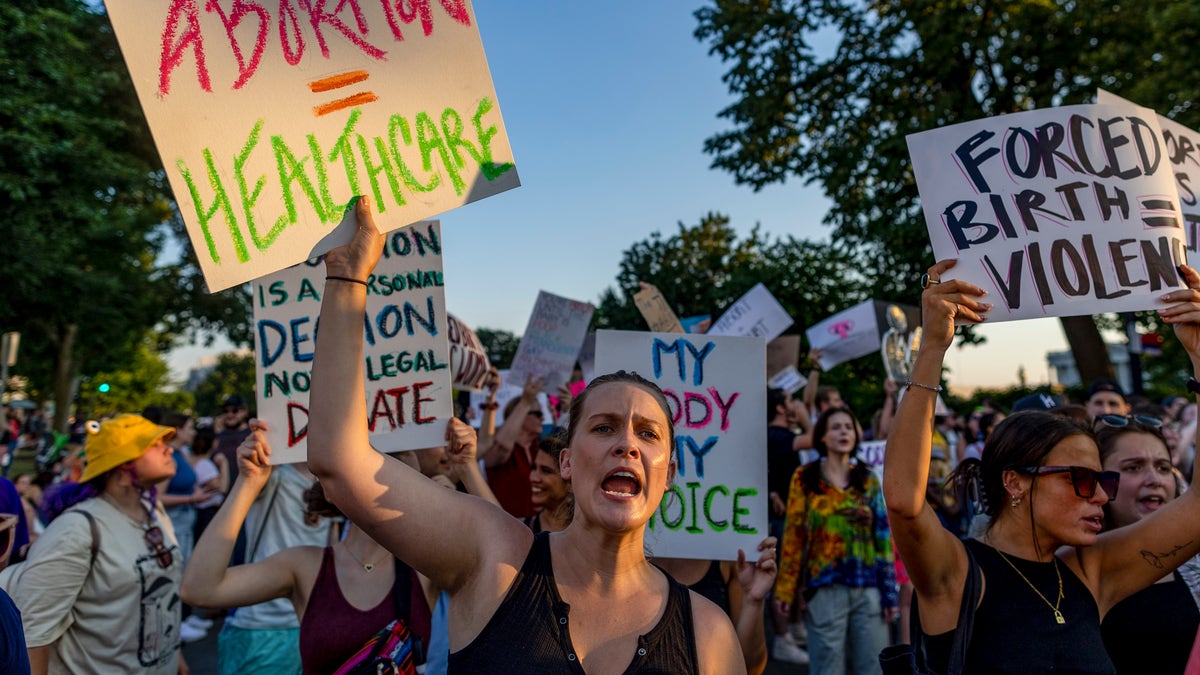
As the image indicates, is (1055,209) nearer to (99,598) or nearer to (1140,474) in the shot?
(1140,474)

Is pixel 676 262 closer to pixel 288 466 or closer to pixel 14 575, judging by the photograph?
pixel 288 466

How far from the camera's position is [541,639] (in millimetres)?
1779

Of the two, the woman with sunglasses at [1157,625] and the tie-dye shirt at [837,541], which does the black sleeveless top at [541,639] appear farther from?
the tie-dye shirt at [837,541]

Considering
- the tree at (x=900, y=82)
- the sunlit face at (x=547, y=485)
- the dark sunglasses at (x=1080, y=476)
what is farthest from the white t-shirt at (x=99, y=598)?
the tree at (x=900, y=82)

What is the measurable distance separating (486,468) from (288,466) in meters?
1.31

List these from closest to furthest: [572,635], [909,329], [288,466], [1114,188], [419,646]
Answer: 1. [572,635]
2. [1114,188]
3. [419,646]
4. [288,466]
5. [909,329]

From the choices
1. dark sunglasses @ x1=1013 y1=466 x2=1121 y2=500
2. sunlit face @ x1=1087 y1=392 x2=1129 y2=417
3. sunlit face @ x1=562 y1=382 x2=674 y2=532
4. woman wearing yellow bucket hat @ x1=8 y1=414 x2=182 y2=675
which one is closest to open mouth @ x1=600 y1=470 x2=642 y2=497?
sunlit face @ x1=562 y1=382 x2=674 y2=532

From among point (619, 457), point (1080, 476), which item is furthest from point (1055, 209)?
point (619, 457)

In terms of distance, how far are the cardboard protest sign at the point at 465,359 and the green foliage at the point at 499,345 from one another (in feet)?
79.4

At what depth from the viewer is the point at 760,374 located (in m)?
3.64

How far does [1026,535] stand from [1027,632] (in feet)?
1.01

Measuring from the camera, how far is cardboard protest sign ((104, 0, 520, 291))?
6.40ft

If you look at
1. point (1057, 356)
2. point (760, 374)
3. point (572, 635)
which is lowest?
point (1057, 356)

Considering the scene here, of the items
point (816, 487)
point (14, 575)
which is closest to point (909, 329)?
point (816, 487)
